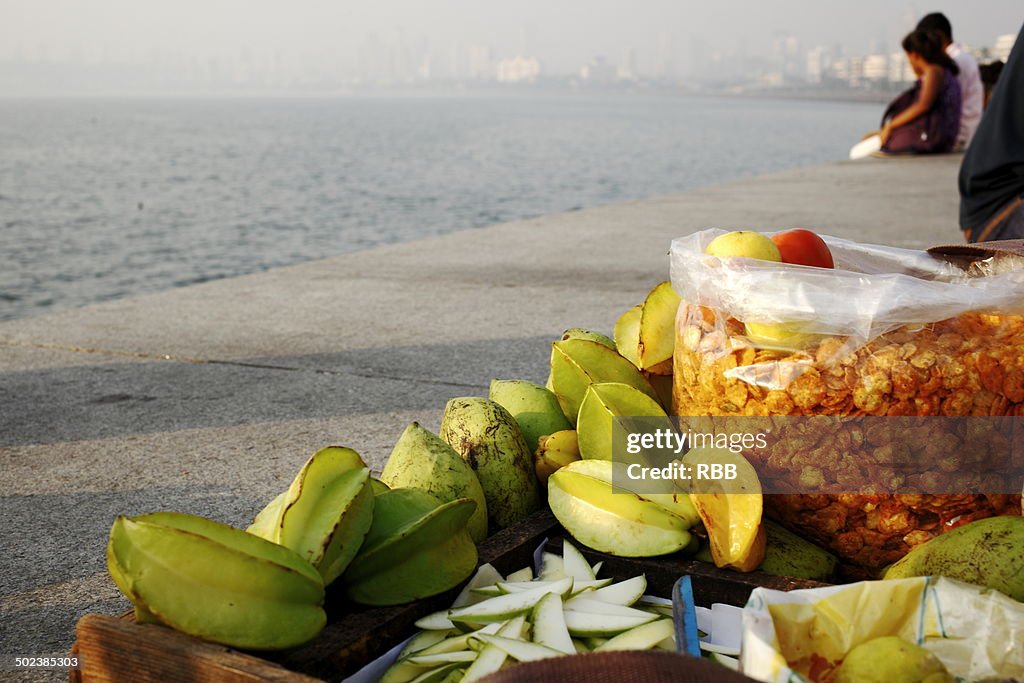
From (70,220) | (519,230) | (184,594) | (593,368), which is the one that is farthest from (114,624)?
(70,220)

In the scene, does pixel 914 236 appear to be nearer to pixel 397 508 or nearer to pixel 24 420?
pixel 24 420

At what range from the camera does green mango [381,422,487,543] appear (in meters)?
2.11

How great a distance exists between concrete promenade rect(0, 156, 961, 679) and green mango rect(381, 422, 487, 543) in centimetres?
87

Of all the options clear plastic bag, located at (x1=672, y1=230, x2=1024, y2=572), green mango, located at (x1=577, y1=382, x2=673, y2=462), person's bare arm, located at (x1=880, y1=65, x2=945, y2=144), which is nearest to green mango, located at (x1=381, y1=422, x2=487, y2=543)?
green mango, located at (x1=577, y1=382, x2=673, y2=462)

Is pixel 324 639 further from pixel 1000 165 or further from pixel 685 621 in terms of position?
pixel 1000 165

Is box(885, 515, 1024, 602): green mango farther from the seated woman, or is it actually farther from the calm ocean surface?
the calm ocean surface

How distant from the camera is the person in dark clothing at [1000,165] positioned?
429 centimetres

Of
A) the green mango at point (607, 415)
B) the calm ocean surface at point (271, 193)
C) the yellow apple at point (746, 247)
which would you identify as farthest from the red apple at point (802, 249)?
the calm ocean surface at point (271, 193)

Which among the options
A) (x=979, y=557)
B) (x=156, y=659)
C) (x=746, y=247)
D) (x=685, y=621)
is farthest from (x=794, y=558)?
(x=156, y=659)

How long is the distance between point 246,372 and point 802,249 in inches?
129

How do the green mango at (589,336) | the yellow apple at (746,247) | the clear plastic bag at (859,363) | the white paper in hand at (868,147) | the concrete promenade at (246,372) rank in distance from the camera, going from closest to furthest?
the clear plastic bag at (859,363), the yellow apple at (746,247), the green mango at (589,336), the concrete promenade at (246,372), the white paper in hand at (868,147)

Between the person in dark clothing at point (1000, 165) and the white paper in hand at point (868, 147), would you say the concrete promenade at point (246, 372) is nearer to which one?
the person in dark clothing at point (1000, 165)

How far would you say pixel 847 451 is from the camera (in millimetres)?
1931

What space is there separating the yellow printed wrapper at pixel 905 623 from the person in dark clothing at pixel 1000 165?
302 cm
